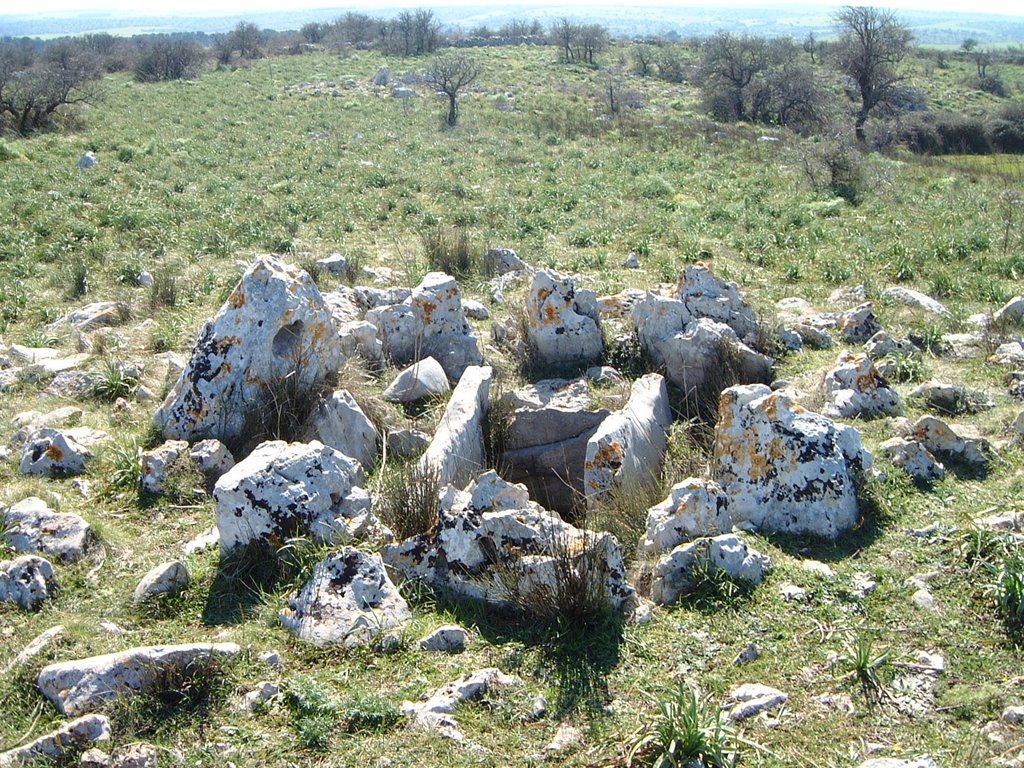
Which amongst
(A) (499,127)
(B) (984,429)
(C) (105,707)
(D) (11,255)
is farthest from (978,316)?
(A) (499,127)

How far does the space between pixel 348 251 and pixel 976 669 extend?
33.3ft

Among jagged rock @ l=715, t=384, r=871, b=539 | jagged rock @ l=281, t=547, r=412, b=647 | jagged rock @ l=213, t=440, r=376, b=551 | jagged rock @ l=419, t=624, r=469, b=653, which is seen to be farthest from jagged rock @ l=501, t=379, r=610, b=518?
jagged rock @ l=419, t=624, r=469, b=653

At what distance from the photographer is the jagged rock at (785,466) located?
545 centimetres

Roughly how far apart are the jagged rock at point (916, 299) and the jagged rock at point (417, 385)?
5613 mm

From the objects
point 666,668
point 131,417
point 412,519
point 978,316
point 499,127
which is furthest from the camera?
point 499,127

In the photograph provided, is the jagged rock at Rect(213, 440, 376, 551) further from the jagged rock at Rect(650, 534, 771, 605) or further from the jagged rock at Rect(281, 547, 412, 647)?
the jagged rock at Rect(650, 534, 771, 605)

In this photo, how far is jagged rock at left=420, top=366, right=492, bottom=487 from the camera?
6102mm

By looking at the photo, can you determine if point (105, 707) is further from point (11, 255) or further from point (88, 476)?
point (11, 255)

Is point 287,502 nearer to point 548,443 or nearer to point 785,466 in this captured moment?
point 548,443

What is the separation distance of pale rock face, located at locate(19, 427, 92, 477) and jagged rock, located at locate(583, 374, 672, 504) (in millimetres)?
3597

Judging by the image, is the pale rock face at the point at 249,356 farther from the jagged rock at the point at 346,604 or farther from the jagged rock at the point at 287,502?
the jagged rock at the point at 346,604

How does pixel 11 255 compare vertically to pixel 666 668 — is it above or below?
above

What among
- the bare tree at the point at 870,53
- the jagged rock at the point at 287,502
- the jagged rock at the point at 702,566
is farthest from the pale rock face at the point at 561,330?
the bare tree at the point at 870,53

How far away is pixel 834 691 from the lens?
4.03 m
